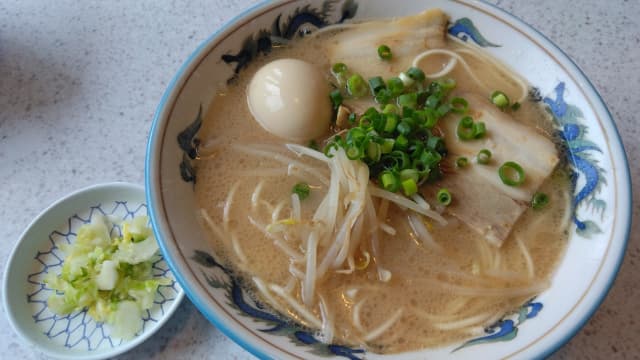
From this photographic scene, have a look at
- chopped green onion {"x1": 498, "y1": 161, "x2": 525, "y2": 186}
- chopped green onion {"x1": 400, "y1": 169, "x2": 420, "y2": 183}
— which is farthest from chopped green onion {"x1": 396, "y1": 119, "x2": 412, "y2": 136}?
chopped green onion {"x1": 498, "y1": 161, "x2": 525, "y2": 186}

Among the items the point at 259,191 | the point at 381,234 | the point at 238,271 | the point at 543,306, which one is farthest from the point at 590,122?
the point at 238,271

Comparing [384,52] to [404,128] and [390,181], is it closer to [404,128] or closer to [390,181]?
[404,128]

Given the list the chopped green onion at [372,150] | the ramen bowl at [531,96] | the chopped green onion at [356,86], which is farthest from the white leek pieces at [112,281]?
→ the chopped green onion at [356,86]

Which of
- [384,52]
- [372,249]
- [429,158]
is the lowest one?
[372,249]

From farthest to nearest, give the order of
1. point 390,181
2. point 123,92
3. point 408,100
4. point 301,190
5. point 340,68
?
point 123,92
point 340,68
point 408,100
point 301,190
point 390,181

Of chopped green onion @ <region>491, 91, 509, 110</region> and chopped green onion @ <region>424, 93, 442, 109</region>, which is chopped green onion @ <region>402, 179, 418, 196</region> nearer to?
chopped green onion @ <region>424, 93, 442, 109</region>

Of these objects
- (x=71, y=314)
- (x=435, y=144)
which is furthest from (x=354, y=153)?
(x=71, y=314)
